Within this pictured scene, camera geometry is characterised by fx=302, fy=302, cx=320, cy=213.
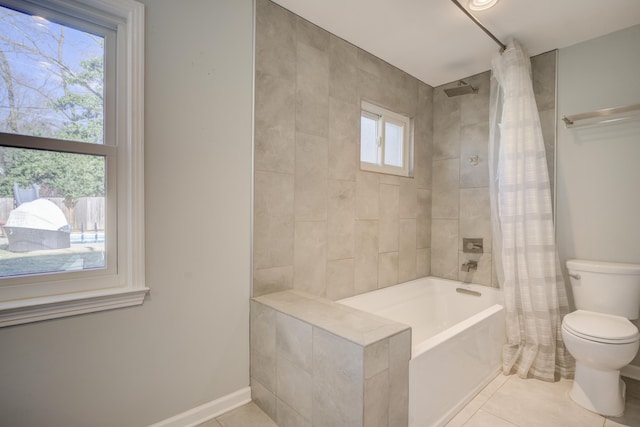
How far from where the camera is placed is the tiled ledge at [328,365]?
1.25 metres

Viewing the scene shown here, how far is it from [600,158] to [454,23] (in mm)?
1482

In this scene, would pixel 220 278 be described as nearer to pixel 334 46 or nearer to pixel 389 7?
pixel 334 46

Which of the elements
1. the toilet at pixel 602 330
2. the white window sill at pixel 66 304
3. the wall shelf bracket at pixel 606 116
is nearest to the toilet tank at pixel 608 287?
the toilet at pixel 602 330

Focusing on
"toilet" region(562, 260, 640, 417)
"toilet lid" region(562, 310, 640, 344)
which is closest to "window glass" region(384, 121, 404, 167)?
"toilet" region(562, 260, 640, 417)

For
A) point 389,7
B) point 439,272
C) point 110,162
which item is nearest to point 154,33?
point 110,162

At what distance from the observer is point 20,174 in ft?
4.19

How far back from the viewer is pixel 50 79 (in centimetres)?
134

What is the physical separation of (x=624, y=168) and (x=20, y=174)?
357 centimetres

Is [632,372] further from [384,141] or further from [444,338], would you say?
[384,141]

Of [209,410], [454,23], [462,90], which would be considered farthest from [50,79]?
[462,90]

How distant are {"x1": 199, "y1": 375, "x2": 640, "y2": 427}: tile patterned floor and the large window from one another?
0.91m

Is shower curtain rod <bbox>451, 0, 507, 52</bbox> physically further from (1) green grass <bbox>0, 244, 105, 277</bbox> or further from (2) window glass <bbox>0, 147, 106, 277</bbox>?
(1) green grass <bbox>0, 244, 105, 277</bbox>

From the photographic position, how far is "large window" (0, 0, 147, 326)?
1.26 meters

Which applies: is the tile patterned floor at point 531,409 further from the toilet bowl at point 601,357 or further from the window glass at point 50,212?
the window glass at point 50,212
